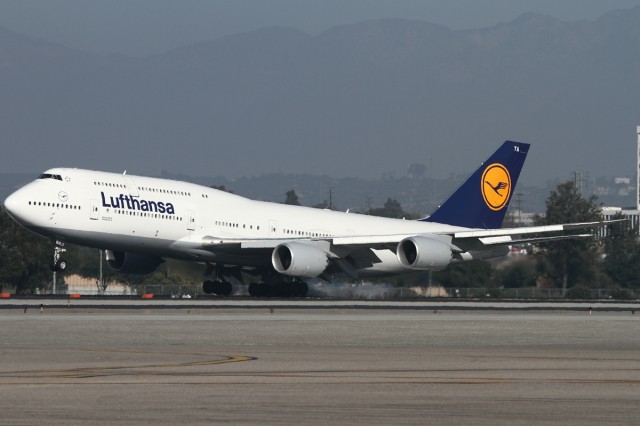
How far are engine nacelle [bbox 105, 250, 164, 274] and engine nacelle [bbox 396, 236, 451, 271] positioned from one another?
34.4ft

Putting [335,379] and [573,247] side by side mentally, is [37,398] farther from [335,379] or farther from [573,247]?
[573,247]

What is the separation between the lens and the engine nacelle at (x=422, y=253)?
5194 centimetres

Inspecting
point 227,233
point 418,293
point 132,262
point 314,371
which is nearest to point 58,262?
point 132,262

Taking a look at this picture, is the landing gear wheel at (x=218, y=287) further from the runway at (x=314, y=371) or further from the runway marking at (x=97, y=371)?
the runway marking at (x=97, y=371)

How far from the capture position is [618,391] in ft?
56.9

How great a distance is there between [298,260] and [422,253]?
5.28 m

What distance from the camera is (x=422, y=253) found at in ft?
170

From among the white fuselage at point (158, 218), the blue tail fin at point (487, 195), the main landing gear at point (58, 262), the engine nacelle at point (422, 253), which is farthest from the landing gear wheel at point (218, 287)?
the blue tail fin at point (487, 195)

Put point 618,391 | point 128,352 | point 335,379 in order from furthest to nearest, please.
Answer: point 128,352
point 335,379
point 618,391

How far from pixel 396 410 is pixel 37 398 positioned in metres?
4.62

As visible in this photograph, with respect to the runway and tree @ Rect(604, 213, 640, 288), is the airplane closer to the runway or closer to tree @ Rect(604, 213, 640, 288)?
the runway

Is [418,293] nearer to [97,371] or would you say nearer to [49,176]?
[49,176]

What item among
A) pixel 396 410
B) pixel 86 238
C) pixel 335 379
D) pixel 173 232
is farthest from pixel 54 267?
pixel 396 410

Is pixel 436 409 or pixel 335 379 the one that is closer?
pixel 436 409
